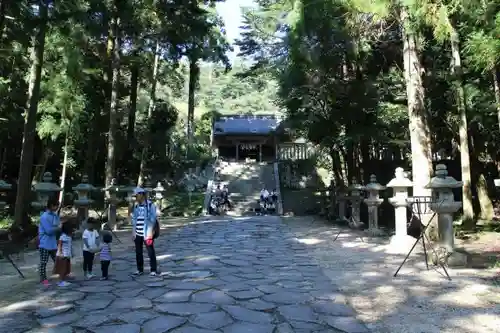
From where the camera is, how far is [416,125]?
8656 mm

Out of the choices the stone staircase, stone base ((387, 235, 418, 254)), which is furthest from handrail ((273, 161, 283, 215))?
stone base ((387, 235, 418, 254))

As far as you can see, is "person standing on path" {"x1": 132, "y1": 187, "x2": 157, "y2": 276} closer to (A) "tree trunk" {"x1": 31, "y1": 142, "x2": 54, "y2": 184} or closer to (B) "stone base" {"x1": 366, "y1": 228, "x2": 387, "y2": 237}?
(B) "stone base" {"x1": 366, "y1": 228, "x2": 387, "y2": 237}

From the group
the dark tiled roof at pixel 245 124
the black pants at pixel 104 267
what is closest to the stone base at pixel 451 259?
the black pants at pixel 104 267

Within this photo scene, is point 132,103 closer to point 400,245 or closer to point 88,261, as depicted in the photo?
point 88,261

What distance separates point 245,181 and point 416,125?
16312 millimetres

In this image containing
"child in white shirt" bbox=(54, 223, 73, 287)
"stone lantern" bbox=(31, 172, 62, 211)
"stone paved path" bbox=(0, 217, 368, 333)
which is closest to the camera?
"stone paved path" bbox=(0, 217, 368, 333)

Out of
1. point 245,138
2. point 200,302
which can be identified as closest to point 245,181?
point 245,138

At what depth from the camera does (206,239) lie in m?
10.3

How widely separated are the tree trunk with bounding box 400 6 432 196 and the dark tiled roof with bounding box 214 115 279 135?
23736mm

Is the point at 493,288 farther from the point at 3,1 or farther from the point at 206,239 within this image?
the point at 3,1

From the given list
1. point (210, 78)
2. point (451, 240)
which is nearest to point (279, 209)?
point (451, 240)

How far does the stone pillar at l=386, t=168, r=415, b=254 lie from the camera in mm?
8412

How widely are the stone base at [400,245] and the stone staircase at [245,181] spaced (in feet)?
35.6

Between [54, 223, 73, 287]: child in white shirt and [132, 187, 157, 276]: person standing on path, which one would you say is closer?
[54, 223, 73, 287]: child in white shirt
